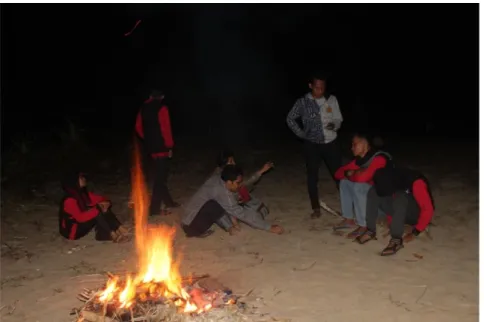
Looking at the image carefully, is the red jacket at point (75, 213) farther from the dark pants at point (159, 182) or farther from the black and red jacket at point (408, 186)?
the black and red jacket at point (408, 186)

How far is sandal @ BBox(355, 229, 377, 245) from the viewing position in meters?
6.57

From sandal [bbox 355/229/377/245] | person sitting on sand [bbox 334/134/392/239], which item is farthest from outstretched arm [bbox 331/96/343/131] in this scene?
sandal [bbox 355/229/377/245]

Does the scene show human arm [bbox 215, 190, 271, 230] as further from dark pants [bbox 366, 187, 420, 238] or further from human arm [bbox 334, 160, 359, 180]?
dark pants [bbox 366, 187, 420, 238]

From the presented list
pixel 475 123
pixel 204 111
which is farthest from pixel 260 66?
pixel 475 123

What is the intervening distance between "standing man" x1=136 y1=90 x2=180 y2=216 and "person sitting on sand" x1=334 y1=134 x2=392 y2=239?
251 centimetres

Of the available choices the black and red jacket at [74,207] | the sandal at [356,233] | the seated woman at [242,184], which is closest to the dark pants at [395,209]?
the sandal at [356,233]

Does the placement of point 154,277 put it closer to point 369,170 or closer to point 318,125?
point 369,170

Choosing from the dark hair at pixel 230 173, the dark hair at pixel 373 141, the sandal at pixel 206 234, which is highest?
the dark hair at pixel 373 141

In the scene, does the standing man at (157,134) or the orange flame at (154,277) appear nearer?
the orange flame at (154,277)

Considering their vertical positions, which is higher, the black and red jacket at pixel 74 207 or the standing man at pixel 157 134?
the standing man at pixel 157 134

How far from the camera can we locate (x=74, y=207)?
685cm

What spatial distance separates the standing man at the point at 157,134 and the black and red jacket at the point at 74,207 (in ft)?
3.77

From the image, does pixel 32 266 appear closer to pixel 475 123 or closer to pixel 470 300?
pixel 470 300

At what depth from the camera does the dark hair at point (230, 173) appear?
22.0 ft
